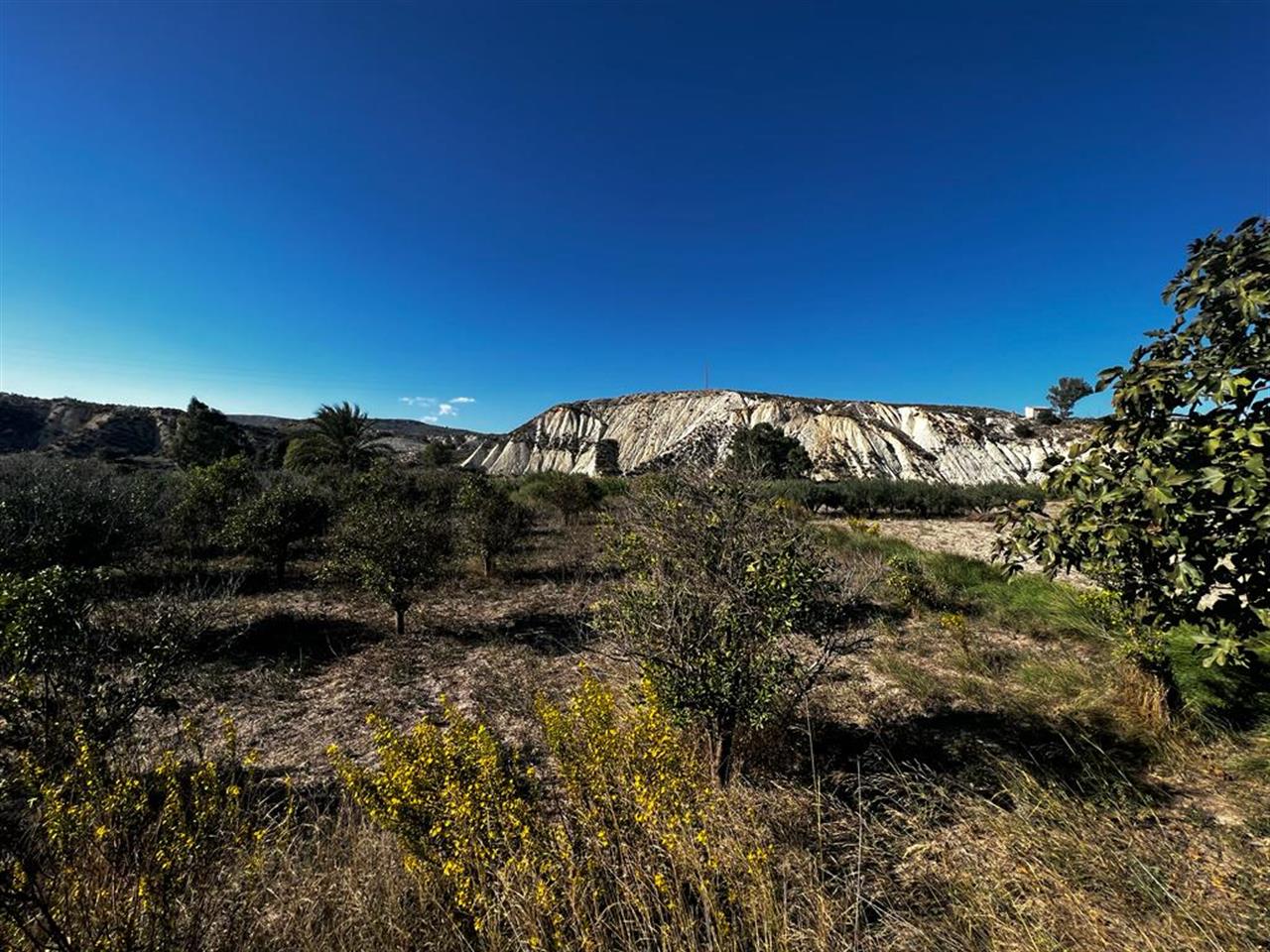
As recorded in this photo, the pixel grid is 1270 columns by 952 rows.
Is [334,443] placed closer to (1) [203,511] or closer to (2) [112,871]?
Answer: (1) [203,511]

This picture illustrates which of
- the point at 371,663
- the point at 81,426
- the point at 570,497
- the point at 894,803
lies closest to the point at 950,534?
the point at 570,497

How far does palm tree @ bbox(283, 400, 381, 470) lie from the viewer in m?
25.9

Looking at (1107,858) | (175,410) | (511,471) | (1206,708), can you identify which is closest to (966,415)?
(511,471)

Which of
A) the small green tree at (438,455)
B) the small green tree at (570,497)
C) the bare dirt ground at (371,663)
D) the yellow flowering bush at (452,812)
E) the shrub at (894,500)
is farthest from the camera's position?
the small green tree at (438,455)

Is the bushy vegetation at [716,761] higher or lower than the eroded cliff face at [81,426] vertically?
lower

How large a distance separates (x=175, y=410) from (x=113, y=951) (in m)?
74.9

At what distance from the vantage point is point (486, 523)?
12570mm

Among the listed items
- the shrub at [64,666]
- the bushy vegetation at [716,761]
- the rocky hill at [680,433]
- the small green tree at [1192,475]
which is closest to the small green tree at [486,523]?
the bushy vegetation at [716,761]

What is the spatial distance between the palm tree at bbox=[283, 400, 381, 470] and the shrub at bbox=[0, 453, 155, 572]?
12195 millimetres

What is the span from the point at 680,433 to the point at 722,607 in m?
46.6

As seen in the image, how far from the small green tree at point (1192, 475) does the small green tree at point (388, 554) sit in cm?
856

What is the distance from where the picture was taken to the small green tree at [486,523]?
41.1 ft

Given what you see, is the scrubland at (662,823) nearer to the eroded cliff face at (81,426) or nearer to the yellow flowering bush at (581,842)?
the yellow flowering bush at (581,842)

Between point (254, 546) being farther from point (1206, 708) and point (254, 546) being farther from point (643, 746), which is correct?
point (1206, 708)
